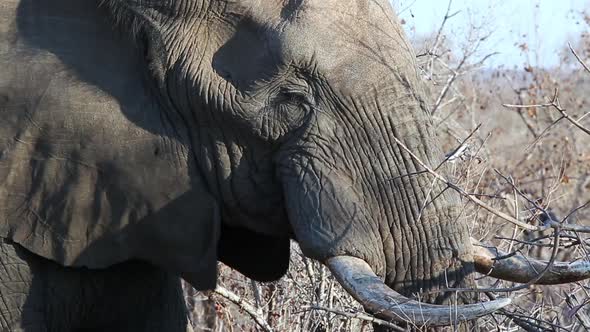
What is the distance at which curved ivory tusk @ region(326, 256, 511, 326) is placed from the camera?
12.0 feet

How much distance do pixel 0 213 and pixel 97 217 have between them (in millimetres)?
338


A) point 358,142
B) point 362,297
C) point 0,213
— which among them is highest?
point 358,142

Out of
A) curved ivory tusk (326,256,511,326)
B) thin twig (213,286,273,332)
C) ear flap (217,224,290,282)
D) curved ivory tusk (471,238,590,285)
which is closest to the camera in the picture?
curved ivory tusk (326,256,511,326)

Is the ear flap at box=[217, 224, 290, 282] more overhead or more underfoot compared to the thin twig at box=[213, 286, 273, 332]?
more overhead

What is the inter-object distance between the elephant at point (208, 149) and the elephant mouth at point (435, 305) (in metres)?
0.01

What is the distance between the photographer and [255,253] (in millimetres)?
4738

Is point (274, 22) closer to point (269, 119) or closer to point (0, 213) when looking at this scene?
point (269, 119)

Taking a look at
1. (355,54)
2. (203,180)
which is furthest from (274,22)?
(203,180)

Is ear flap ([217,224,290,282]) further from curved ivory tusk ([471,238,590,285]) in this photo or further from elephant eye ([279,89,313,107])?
curved ivory tusk ([471,238,590,285])

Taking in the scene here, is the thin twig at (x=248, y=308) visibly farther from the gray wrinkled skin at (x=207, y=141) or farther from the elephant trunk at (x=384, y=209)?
the elephant trunk at (x=384, y=209)

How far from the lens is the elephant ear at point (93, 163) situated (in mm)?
4297

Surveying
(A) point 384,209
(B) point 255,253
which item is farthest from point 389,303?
(B) point 255,253

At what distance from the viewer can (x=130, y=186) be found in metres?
4.33

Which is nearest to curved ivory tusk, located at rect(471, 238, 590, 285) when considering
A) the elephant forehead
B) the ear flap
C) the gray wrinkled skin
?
the gray wrinkled skin
